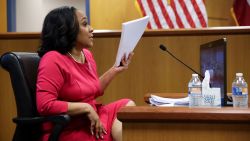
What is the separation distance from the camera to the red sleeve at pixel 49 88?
1.61 metres

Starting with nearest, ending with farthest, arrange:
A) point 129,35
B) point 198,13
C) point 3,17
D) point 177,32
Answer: point 129,35 < point 177,32 < point 198,13 < point 3,17

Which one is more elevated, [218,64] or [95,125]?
[218,64]

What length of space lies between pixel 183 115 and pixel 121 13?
3.31 metres

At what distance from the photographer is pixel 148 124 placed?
1215 mm

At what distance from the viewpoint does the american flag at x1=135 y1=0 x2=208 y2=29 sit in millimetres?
3715

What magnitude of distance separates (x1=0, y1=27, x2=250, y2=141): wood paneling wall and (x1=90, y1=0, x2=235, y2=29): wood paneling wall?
1333 mm

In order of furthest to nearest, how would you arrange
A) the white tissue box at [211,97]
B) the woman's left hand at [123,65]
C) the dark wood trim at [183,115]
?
the woman's left hand at [123,65] → the white tissue box at [211,97] → the dark wood trim at [183,115]

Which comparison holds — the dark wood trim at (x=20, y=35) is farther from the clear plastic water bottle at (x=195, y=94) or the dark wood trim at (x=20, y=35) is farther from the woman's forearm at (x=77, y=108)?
the clear plastic water bottle at (x=195, y=94)

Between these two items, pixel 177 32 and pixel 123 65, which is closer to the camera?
pixel 123 65

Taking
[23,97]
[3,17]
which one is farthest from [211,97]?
[3,17]

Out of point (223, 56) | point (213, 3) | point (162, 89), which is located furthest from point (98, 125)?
point (213, 3)

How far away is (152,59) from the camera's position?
3.01 meters

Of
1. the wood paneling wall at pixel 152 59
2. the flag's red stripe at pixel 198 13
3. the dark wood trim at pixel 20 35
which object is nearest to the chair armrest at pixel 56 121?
the wood paneling wall at pixel 152 59

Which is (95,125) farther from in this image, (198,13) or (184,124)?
(198,13)
